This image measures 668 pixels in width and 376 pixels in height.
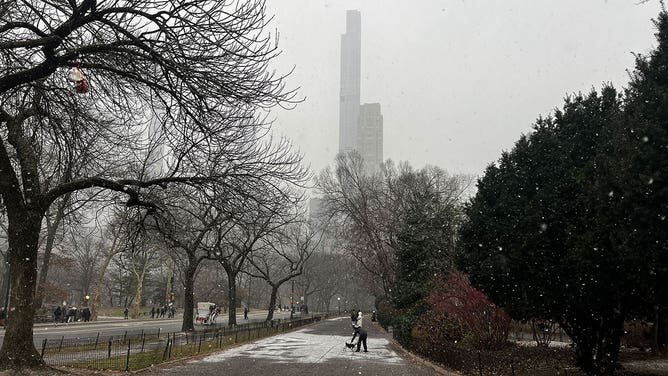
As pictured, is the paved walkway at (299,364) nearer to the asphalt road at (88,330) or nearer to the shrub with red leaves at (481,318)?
the shrub with red leaves at (481,318)

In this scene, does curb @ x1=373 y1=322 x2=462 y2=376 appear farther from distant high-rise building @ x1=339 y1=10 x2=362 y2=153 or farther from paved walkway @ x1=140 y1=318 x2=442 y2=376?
distant high-rise building @ x1=339 y1=10 x2=362 y2=153

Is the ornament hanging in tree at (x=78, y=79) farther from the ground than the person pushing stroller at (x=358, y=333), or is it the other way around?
the ornament hanging in tree at (x=78, y=79)

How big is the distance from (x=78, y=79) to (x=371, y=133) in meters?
107

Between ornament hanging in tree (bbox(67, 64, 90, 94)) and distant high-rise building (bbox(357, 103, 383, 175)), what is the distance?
3998 inches

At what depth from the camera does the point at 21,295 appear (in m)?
12.7

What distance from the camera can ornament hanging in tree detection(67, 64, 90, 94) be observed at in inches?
426

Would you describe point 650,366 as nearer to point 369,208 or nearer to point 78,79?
point 78,79

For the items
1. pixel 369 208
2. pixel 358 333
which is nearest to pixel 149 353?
pixel 358 333

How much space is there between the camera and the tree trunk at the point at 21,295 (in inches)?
482

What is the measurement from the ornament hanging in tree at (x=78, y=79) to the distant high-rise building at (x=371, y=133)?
102 meters

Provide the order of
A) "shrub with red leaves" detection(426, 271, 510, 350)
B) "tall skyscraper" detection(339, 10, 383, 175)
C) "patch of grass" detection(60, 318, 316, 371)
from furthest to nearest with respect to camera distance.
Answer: "tall skyscraper" detection(339, 10, 383, 175)
"shrub with red leaves" detection(426, 271, 510, 350)
"patch of grass" detection(60, 318, 316, 371)

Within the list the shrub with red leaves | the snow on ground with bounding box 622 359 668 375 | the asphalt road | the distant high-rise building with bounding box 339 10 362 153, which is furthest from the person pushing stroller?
the distant high-rise building with bounding box 339 10 362 153

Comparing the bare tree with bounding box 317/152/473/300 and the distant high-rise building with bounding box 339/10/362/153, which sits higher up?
the distant high-rise building with bounding box 339/10/362/153

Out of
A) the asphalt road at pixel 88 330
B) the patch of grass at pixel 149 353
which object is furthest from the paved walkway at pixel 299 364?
the asphalt road at pixel 88 330
